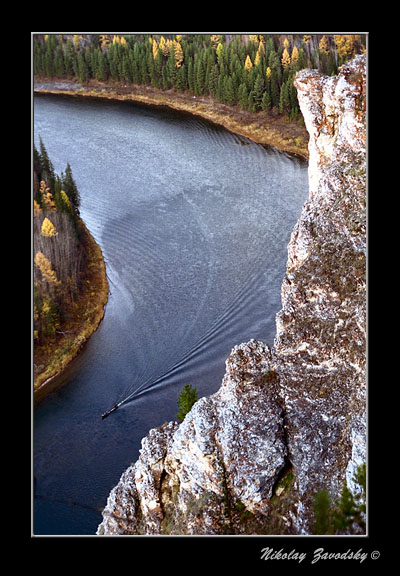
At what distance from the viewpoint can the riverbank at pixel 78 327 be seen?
19.1 meters

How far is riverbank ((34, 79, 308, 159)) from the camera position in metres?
28.2

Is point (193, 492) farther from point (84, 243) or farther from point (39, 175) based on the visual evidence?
point (39, 175)

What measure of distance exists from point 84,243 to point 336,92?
13.5 m

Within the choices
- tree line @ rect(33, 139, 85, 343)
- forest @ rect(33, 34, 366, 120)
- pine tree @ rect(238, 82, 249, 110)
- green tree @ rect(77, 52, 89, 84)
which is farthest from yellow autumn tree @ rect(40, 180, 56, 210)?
pine tree @ rect(238, 82, 249, 110)

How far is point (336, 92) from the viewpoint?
15.1 m

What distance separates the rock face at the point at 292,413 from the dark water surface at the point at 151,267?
3380mm

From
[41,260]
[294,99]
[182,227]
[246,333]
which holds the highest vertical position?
[294,99]

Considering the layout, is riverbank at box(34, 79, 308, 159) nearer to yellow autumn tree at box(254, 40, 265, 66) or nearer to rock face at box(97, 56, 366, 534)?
yellow autumn tree at box(254, 40, 265, 66)

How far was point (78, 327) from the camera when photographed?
854 inches

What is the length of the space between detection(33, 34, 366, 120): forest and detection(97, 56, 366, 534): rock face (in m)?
4.44

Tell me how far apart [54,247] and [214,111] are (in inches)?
433

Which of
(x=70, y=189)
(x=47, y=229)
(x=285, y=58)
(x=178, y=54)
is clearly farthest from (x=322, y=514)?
(x=70, y=189)

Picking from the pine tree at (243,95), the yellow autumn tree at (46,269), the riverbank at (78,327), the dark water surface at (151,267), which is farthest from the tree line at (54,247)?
the pine tree at (243,95)
